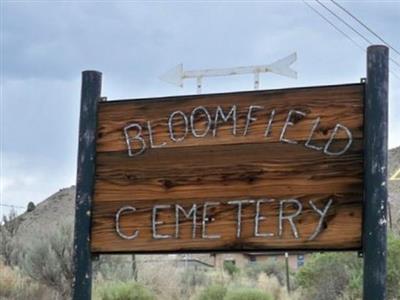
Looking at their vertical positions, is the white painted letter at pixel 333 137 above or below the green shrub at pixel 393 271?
above

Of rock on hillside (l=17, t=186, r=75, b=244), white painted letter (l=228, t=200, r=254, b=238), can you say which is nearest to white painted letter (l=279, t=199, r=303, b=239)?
white painted letter (l=228, t=200, r=254, b=238)

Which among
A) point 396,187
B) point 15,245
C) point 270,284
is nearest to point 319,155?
point 270,284

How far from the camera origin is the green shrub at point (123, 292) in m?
17.4

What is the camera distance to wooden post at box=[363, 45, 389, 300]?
466cm

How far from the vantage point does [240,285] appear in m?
21.1

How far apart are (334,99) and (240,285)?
652 inches

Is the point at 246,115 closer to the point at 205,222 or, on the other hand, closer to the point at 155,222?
the point at 205,222

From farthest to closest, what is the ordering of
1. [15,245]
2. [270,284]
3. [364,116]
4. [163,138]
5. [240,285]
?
[15,245]
[270,284]
[240,285]
[163,138]
[364,116]

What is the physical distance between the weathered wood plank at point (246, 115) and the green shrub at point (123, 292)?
12.4 m

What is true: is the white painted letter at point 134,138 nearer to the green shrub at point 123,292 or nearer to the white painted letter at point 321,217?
the white painted letter at point 321,217

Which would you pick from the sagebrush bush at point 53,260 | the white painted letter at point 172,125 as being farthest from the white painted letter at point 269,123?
the sagebrush bush at point 53,260

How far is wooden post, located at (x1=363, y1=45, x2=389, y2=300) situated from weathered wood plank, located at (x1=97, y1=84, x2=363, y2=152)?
0.09 metres

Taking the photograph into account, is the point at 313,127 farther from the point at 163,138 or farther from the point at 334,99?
the point at 163,138

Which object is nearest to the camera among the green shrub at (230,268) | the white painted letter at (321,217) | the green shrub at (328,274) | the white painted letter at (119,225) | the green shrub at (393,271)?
the white painted letter at (321,217)
